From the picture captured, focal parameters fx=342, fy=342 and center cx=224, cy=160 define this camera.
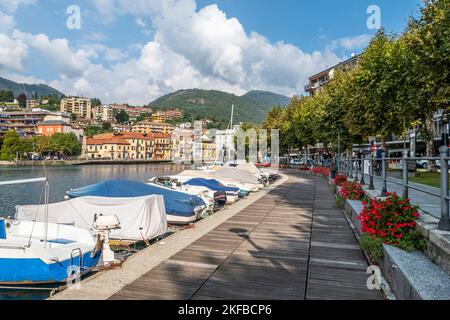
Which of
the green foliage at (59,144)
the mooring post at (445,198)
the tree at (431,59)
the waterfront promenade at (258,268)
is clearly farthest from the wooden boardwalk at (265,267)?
the green foliage at (59,144)

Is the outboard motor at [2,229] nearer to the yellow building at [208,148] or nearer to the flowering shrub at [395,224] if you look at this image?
the flowering shrub at [395,224]

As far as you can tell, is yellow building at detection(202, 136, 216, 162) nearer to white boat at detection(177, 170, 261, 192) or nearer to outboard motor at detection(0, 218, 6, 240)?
white boat at detection(177, 170, 261, 192)

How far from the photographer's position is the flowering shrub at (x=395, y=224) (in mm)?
5523

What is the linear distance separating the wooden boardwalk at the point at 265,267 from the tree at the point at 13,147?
5289 inches

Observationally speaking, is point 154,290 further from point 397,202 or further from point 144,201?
point 144,201

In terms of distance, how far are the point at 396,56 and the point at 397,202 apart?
20.4m

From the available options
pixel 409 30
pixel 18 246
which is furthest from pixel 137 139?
pixel 18 246

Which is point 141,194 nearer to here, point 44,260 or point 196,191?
point 196,191

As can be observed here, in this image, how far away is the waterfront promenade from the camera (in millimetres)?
5332

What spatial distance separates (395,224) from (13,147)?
5536 inches

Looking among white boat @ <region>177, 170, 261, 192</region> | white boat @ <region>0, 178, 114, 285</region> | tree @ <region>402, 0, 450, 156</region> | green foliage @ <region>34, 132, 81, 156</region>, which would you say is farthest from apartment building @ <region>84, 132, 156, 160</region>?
white boat @ <region>0, 178, 114, 285</region>

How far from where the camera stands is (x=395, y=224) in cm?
575
